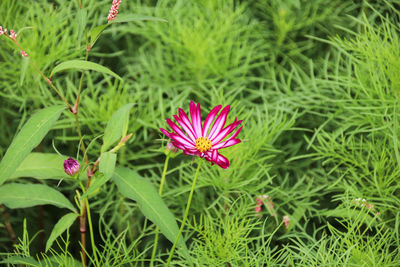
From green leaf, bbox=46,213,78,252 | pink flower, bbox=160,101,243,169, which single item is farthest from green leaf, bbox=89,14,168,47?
green leaf, bbox=46,213,78,252

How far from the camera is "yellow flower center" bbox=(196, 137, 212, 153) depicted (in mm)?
510

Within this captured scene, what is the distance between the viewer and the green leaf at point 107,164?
1.59 feet

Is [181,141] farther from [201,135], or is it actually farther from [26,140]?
[26,140]

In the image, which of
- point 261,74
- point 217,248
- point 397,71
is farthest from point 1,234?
point 397,71

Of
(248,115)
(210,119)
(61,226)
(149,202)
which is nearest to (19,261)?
(61,226)

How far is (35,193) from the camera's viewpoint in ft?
1.93

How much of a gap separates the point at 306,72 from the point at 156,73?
31 centimetres

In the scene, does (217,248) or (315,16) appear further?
(315,16)

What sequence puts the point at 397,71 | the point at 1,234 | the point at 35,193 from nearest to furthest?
the point at 35,193, the point at 397,71, the point at 1,234

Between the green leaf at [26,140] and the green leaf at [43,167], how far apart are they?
0.11 meters

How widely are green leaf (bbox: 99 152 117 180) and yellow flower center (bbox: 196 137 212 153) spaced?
3.7 inches

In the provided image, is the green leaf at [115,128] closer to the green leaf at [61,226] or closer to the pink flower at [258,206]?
the green leaf at [61,226]

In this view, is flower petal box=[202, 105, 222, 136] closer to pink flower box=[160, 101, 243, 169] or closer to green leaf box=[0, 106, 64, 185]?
pink flower box=[160, 101, 243, 169]

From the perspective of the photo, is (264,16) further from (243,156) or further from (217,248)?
(217,248)
